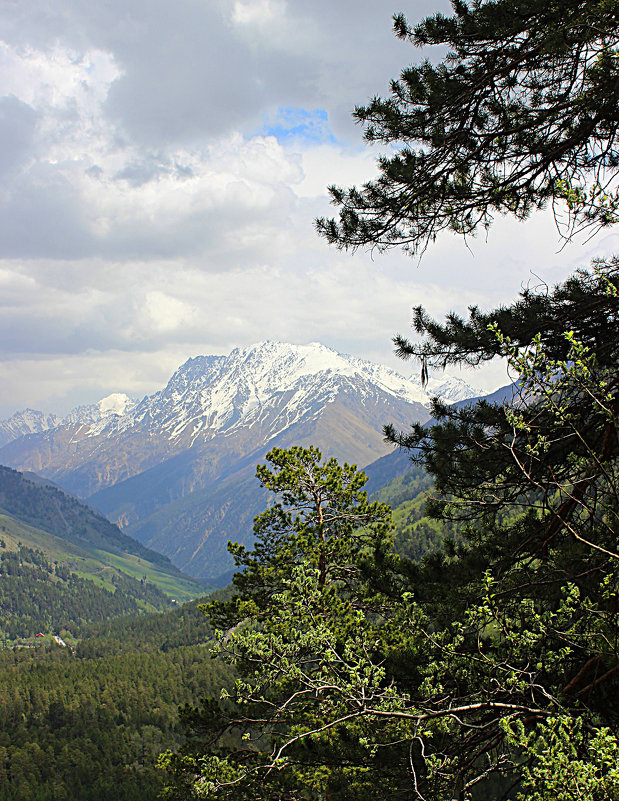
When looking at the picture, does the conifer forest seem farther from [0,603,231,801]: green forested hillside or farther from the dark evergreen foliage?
[0,603,231,801]: green forested hillside

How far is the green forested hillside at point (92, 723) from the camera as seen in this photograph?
406 feet

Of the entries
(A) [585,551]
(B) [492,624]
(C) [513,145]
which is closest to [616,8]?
(C) [513,145]

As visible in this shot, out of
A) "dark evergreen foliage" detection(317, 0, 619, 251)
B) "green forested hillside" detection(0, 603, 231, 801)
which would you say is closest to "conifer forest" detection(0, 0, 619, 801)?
"dark evergreen foliage" detection(317, 0, 619, 251)

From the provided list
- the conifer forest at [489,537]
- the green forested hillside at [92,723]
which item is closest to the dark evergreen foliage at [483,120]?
the conifer forest at [489,537]

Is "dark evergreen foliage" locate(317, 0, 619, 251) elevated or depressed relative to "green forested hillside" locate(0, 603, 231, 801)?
elevated

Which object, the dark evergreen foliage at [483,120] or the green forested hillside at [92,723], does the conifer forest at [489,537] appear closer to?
the dark evergreen foliage at [483,120]

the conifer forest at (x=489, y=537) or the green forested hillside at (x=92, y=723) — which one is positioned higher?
the conifer forest at (x=489, y=537)

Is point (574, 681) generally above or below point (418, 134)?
below

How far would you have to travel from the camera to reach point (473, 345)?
9180 millimetres

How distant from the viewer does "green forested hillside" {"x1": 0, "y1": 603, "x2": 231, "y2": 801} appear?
406ft

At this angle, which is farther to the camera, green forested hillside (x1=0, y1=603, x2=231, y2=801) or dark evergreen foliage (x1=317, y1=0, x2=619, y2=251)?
green forested hillside (x1=0, y1=603, x2=231, y2=801)

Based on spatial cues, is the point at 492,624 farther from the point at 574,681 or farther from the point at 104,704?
the point at 104,704

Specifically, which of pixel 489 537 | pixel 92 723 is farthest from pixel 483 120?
pixel 92 723

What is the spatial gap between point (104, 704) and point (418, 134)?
189 meters
